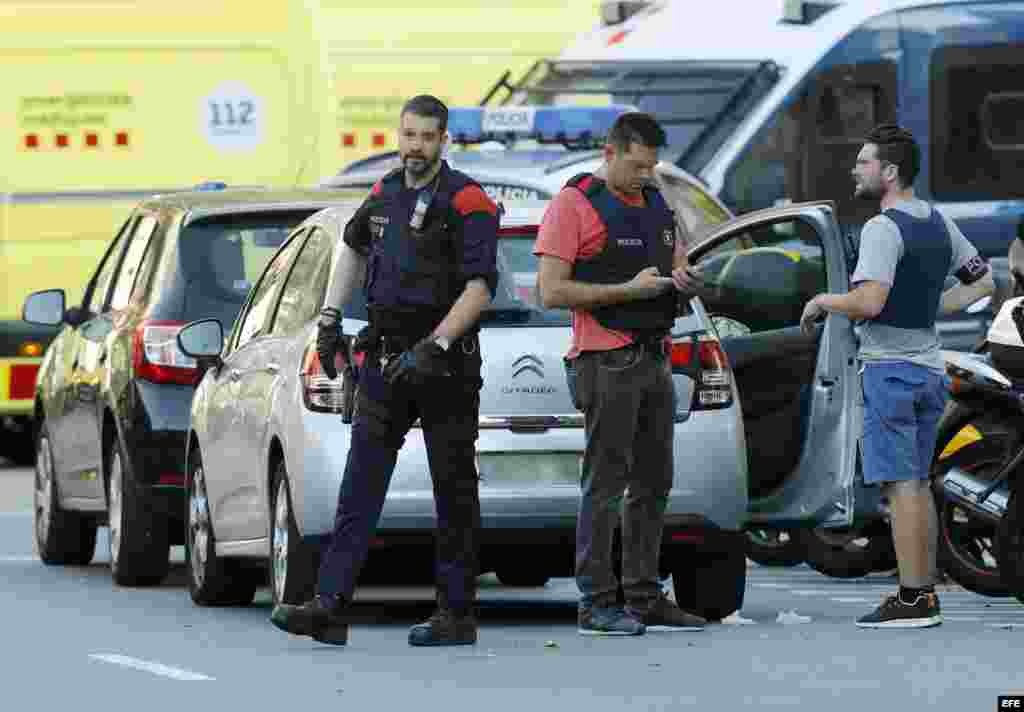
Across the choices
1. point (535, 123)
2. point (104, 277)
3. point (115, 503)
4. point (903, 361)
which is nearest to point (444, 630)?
point (903, 361)

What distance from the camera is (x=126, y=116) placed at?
2394cm

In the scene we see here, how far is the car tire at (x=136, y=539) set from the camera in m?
14.3

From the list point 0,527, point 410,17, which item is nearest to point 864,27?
point 410,17

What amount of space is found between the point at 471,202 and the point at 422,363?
0.58 meters

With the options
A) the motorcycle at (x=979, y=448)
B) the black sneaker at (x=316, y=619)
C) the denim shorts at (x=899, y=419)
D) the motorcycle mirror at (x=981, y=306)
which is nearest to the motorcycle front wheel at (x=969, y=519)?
the motorcycle at (x=979, y=448)

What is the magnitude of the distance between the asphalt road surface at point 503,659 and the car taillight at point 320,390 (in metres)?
0.82

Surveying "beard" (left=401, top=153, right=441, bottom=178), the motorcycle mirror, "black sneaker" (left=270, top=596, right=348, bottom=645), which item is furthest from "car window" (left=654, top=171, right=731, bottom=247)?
"black sneaker" (left=270, top=596, right=348, bottom=645)

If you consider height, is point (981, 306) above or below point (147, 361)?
below

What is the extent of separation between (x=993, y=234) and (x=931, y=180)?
639mm

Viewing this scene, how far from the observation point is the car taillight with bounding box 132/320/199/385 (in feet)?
47.3

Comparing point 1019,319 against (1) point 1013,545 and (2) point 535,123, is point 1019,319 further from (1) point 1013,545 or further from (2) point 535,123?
(2) point 535,123

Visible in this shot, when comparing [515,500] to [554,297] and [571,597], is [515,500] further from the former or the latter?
[571,597]

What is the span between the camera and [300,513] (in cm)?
1198

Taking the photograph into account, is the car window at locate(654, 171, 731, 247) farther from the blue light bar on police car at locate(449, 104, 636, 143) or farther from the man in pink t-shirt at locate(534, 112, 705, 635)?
the man in pink t-shirt at locate(534, 112, 705, 635)
